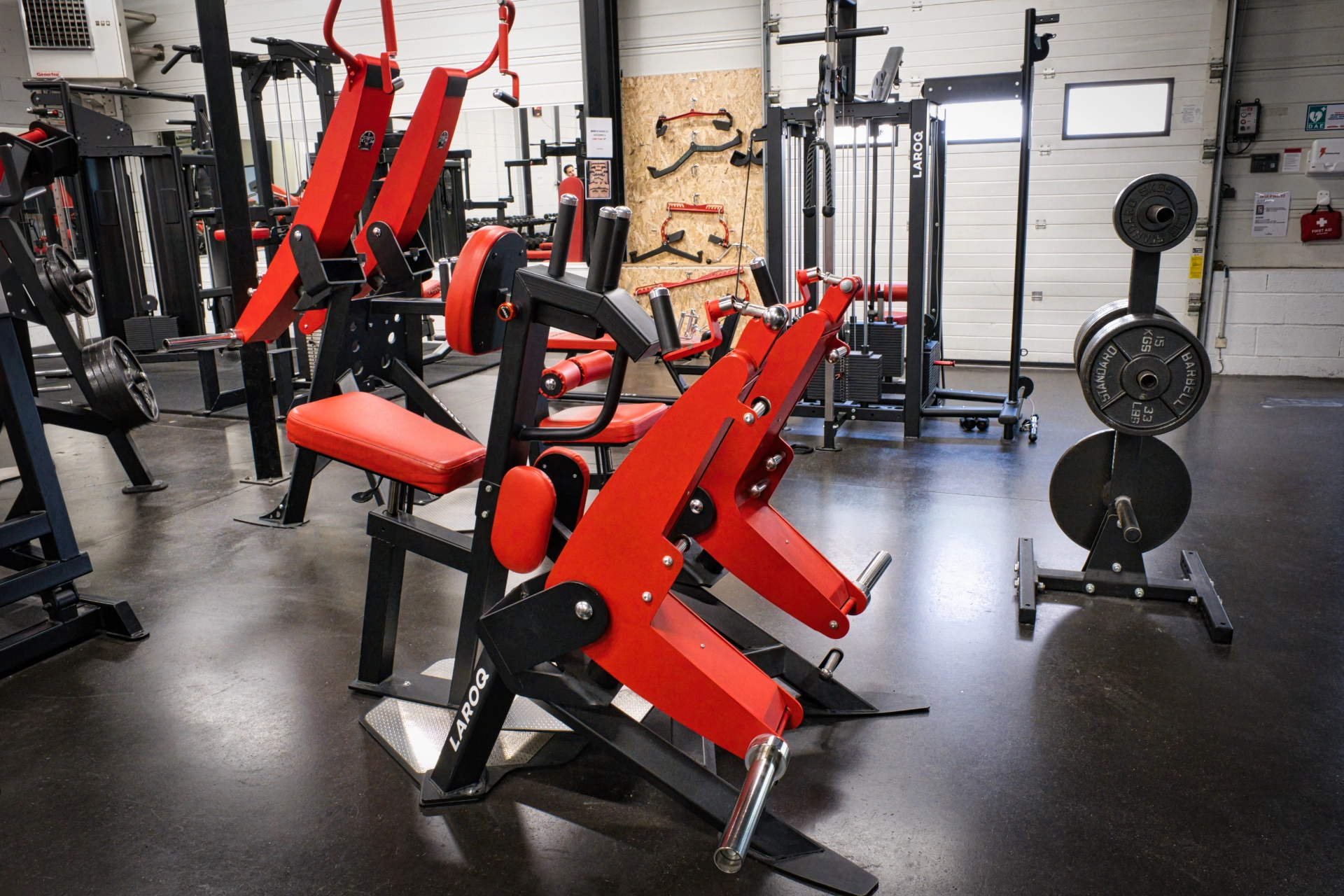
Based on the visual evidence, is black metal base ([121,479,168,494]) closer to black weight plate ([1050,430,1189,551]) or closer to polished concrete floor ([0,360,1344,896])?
polished concrete floor ([0,360,1344,896])

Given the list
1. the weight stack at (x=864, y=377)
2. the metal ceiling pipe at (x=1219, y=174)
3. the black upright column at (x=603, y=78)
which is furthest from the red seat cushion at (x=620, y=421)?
the metal ceiling pipe at (x=1219, y=174)

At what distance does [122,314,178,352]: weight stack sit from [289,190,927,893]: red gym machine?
4656 mm

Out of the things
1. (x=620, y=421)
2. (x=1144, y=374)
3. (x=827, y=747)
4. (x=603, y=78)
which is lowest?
(x=827, y=747)

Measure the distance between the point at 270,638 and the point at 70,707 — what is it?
54 centimetres

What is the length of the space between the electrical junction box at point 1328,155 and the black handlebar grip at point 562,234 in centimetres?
690

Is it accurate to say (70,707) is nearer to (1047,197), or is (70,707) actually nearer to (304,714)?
(304,714)

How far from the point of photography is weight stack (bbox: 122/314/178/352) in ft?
19.7

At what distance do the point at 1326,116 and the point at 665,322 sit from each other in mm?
7041

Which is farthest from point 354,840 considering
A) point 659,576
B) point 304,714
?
point 659,576

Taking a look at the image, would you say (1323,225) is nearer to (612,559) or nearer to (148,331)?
(612,559)

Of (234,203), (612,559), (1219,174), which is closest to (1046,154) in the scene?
(1219,174)

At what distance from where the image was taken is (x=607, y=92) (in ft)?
24.0

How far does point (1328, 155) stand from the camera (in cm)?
632

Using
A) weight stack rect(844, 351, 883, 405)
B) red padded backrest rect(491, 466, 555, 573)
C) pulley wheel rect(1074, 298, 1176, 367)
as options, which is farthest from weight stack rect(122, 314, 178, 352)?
pulley wheel rect(1074, 298, 1176, 367)
